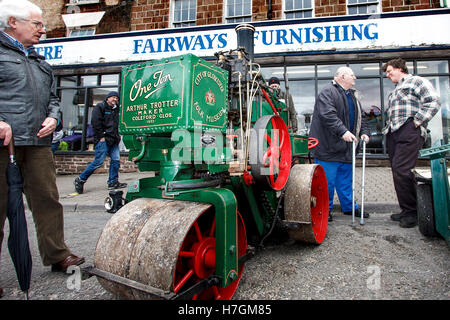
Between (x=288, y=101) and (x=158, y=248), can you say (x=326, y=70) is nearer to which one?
(x=288, y=101)

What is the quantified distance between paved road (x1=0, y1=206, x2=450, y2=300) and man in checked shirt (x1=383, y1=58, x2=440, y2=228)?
1.38 ft

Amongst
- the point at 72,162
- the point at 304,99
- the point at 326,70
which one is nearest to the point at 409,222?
the point at 304,99

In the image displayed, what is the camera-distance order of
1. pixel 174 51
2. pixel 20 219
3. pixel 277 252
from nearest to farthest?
pixel 20 219 → pixel 277 252 → pixel 174 51

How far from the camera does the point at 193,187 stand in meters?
1.79

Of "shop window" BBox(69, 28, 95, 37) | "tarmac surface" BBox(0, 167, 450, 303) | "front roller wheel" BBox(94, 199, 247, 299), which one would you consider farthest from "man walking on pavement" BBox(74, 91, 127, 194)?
"shop window" BBox(69, 28, 95, 37)

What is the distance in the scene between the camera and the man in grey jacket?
199 centimetres

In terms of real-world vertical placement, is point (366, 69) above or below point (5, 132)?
above

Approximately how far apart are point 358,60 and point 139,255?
8454 millimetres

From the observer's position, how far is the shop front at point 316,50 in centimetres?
763

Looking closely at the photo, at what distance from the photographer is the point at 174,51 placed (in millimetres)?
8805

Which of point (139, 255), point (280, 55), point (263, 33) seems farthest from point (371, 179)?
point (139, 255)

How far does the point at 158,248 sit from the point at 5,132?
1325mm
